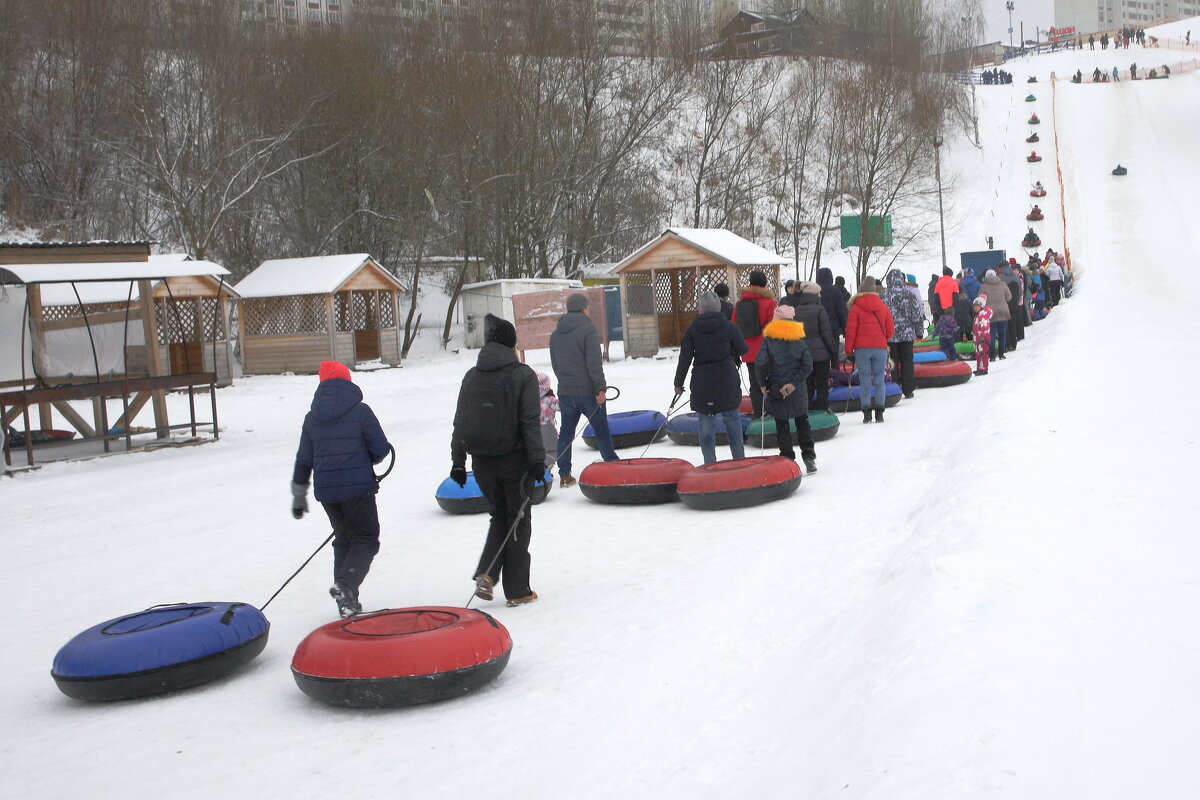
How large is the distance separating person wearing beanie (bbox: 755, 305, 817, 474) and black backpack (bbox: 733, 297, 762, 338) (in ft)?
6.17

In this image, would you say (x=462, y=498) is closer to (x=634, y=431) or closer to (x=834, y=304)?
(x=634, y=431)

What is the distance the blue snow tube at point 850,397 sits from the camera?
13961 mm

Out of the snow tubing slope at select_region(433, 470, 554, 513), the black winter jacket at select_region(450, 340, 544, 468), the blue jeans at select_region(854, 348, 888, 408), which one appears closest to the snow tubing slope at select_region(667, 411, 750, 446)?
the blue jeans at select_region(854, 348, 888, 408)

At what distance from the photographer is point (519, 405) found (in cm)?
629

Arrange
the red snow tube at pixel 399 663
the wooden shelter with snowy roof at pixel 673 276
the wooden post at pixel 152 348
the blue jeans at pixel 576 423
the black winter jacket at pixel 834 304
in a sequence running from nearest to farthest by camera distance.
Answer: the red snow tube at pixel 399 663 < the blue jeans at pixel 576 423 < the black winter jacket at pixel 834 304 < the wooden post at pixel 152 348 < the wooden shelter with snowy roof at pixel 673 276

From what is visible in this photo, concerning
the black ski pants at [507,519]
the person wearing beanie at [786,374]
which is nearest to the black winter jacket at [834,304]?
the person wearing beanie at [786,374]

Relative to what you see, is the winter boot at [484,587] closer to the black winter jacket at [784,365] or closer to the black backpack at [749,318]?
the black winter jacket at [784,365]

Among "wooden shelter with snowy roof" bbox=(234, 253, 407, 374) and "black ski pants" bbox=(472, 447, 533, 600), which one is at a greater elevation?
"wooden shelter with snowy roof" bbox=(234, 253, 407, 374)

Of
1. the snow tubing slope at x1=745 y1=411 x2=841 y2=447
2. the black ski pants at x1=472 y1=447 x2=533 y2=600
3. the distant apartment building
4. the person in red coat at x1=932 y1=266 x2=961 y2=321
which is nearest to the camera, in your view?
the black ski pants at x1=472 y1=447 x2=533 y2=600

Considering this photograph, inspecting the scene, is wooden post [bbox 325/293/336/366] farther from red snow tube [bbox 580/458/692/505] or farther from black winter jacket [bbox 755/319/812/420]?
red snow tube [bbox 580/458/692/505]

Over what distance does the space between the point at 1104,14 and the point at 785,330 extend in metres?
182

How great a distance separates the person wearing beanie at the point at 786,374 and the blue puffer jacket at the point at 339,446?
4679 millimetres

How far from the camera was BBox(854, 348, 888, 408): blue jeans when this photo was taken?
12859 millimetres

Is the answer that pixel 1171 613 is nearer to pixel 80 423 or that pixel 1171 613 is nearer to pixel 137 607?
pixel 137 607
